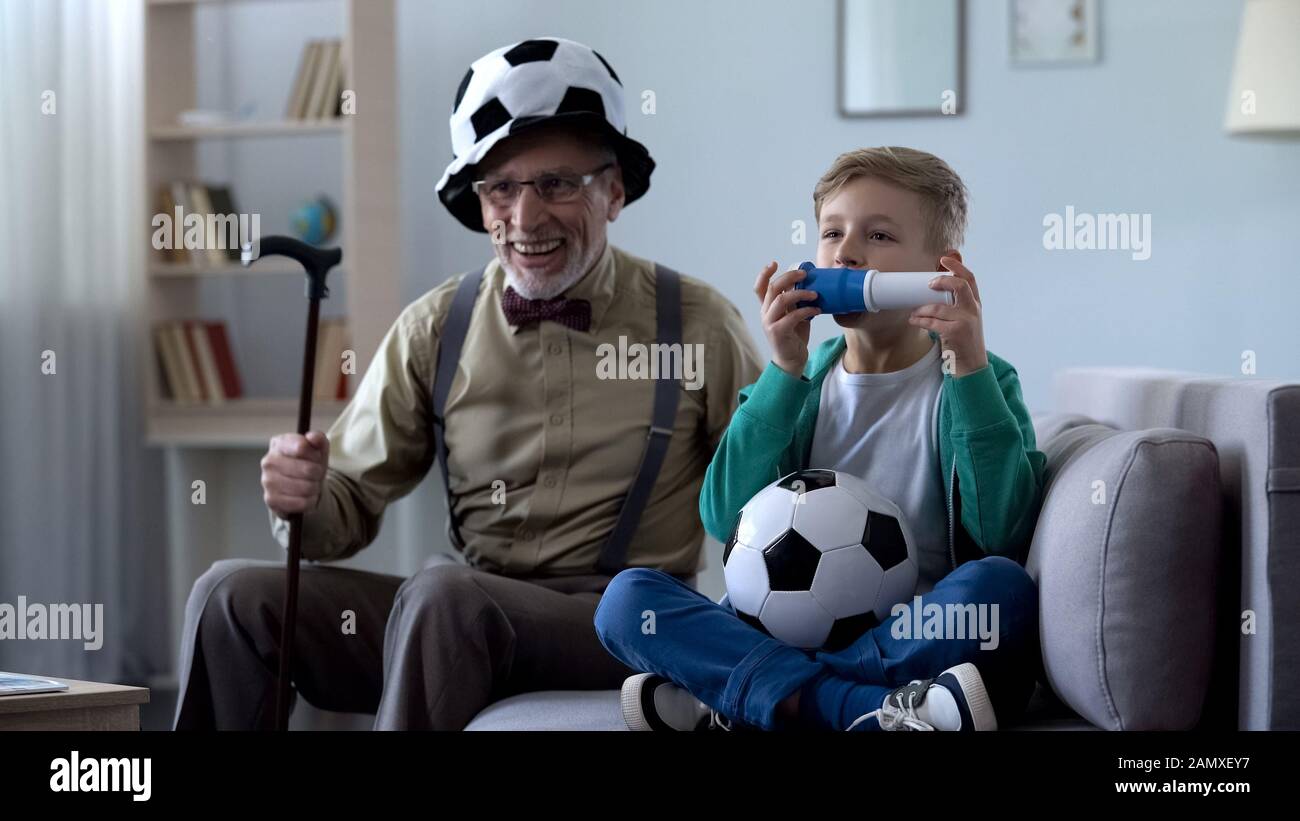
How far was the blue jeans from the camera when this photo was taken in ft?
4.07

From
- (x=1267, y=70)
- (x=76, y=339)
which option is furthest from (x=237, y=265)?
(x=1267, y=70)

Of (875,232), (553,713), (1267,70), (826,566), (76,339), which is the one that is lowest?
(553,713)

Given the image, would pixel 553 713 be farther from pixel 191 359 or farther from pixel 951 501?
pixel 191 359

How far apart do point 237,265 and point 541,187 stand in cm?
163

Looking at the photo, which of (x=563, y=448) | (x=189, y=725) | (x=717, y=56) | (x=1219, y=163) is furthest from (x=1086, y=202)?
(x=189, y=725)

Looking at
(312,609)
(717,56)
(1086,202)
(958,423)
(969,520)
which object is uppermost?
(717,56)

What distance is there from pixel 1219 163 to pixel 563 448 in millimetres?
1952

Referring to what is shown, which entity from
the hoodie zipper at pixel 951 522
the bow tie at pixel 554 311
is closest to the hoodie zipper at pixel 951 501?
the hoodie zipper at pixel 951 522

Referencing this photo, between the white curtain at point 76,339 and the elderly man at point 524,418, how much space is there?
55.0 inches

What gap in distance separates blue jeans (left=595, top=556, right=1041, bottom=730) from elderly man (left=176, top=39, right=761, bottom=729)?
10.4 inches

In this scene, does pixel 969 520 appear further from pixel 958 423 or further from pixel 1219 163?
pixel 1219 163

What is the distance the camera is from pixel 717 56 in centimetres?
307

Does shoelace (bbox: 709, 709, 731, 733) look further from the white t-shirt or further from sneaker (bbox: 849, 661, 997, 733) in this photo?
the white t-shirt

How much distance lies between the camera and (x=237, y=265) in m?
3.12
